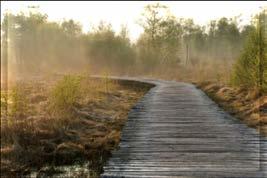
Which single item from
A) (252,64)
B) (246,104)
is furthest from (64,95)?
(252,64)

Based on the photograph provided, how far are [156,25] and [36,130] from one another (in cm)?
3503

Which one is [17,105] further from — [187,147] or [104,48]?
[104,48]

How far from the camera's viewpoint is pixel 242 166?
6113mm

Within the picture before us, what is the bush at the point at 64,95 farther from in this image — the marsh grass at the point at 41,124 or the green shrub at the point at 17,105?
the green shrub at the point at 17,105

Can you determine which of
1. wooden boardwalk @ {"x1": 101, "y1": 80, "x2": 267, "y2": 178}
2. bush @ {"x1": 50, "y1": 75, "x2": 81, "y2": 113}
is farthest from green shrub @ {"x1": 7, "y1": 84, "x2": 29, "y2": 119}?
wooden boardwalk @ {"x1": 101, "y1": 80, "x2": 267, "y2": 178}

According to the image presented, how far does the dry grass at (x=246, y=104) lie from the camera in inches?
394

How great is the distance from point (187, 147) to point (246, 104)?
5829 millimetres

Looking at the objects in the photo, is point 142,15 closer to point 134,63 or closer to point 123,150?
point 134,63

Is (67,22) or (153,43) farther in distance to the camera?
(67,22)

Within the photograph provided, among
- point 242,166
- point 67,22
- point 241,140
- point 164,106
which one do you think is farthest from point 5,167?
point 67,22

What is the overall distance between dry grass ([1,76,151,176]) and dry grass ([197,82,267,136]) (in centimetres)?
318

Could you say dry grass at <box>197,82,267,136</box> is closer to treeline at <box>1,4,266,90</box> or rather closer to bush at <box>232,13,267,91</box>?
bush at <box>232,13,267,91</box>

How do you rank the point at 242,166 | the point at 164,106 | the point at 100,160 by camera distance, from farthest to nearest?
the point at 164,106, the point at 100,160, the point at 242,166

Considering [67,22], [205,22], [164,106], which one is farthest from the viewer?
[205,22]
